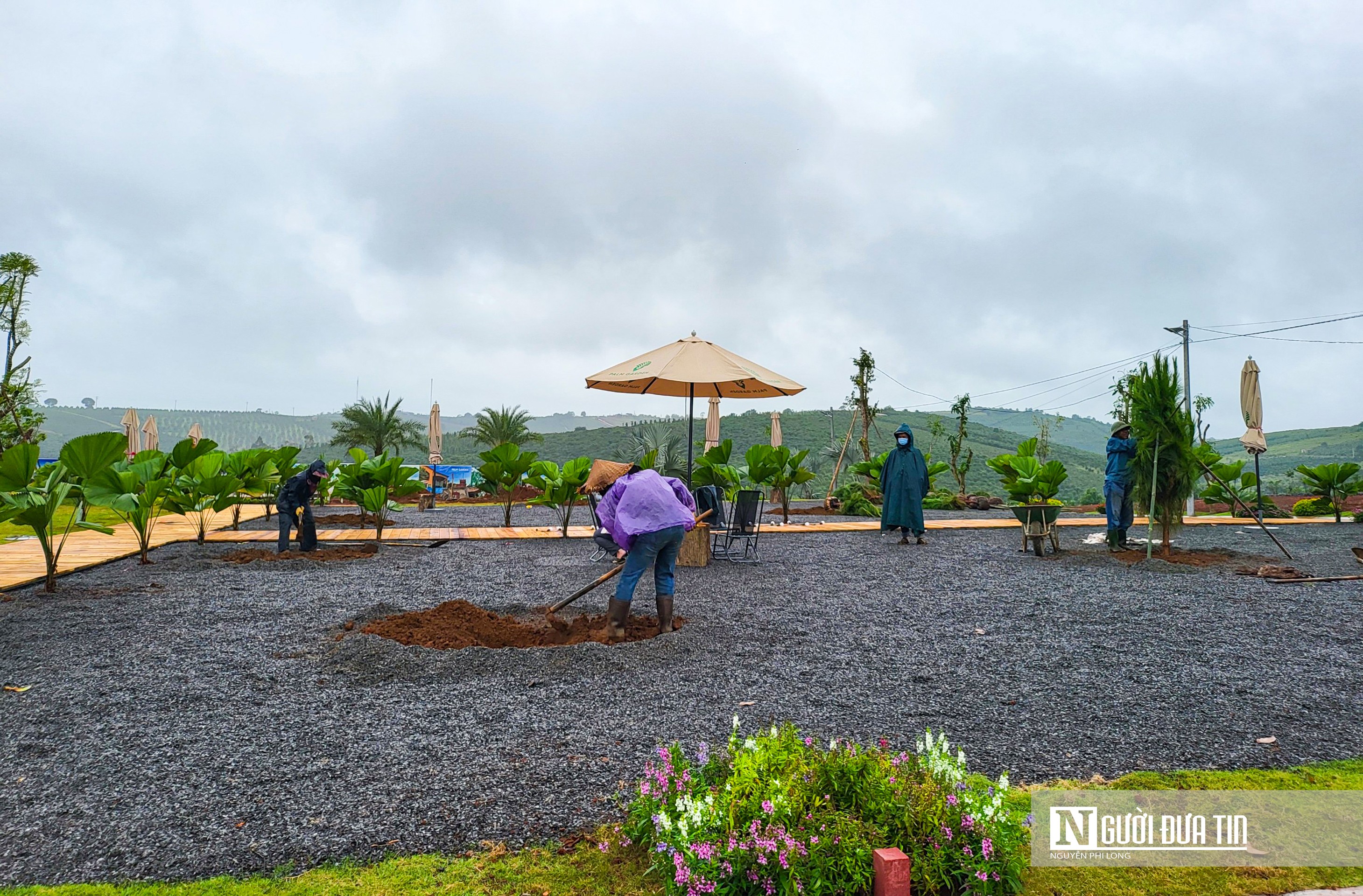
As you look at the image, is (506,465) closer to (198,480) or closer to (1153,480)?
(198,480)

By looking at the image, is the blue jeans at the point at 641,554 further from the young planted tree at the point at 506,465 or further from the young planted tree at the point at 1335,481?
the young planted tree at the point at 1335,481

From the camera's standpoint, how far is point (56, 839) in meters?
2.24

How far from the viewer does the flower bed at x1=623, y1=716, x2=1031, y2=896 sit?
179 cm

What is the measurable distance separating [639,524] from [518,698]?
1.32m

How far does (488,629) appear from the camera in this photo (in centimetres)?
489

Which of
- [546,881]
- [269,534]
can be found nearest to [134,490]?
[269,534]

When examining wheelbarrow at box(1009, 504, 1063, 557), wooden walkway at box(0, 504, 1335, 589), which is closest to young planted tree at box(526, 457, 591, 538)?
wooden walkway at box(0, 504, 1335, 589)

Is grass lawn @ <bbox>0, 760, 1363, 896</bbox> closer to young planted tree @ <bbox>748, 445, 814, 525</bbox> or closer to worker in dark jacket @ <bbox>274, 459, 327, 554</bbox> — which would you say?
worker in dark jacket @ <bbox>274, 459, 327, 554</bbox>

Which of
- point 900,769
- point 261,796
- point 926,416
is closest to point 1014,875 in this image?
point 900,769

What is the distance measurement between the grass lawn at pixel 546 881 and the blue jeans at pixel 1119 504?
7181 mm

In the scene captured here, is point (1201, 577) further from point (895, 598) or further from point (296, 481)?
point (296, 481)

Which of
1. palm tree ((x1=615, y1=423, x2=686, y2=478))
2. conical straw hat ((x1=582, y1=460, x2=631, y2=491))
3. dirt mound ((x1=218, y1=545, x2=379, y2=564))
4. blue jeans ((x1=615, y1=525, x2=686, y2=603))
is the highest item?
palm tree ((x1=615, y1=423, x2=686, y2=478))

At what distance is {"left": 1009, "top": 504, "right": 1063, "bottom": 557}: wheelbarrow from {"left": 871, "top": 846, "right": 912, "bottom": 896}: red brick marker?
294 inches

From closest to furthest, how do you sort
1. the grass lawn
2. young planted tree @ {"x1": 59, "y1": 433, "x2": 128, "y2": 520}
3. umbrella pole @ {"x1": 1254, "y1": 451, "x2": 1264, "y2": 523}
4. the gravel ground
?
1. the grass lawn
2. the gravel ground
3. young planted tree @ {"x1": 59, "y1": 433, "x2": 128, "y2": 520}
4. umbrella pole @ {"x1": 1254, "y1": 451, "x2": 1264, "y2": 523}
